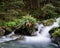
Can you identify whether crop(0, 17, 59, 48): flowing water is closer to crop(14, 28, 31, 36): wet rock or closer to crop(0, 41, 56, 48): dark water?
crop(0, 41, 56, 48): dark water

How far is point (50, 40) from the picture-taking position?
1435cm

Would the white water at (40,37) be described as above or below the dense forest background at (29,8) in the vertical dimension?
below

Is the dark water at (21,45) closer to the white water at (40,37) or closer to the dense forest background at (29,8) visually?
the white water at (40,37)

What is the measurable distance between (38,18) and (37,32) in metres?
3.52

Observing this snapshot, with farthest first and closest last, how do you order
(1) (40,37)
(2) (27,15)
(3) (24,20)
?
1. (2) (27,15)
2. (3) (24,20)
3. (1) (40,37)

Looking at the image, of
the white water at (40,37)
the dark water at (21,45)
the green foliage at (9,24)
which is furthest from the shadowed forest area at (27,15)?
the dark water at (21,45)

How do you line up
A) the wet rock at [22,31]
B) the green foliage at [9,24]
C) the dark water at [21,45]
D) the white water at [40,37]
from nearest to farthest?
the dark water at [21,45] → the white water at [40,37] → the wet rock at [22,31] → the green foliage at [9,24]

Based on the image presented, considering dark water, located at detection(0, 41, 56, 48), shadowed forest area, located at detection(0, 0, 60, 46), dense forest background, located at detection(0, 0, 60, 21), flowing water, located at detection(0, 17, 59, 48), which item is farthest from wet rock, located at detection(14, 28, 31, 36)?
dense forest background, located at detection(0, 0, 60, 21)

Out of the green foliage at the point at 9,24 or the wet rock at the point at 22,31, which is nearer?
the wet rock at the point at 22,31

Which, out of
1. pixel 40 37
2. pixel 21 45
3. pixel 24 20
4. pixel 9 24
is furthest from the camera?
pixel 24 20

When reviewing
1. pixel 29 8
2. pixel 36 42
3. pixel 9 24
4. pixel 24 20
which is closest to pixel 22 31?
pixel 9 24

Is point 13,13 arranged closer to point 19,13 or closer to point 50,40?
point 19,13

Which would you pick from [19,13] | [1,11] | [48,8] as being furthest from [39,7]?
[1,11]

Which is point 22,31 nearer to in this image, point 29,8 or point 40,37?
point 40,37
